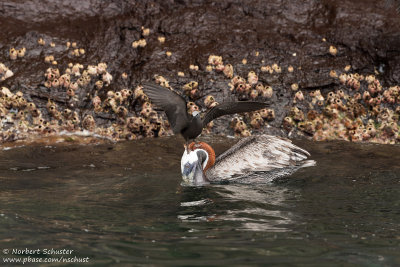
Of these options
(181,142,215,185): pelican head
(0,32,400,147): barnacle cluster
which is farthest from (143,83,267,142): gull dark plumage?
(0,32,400,147): barnacle cluster

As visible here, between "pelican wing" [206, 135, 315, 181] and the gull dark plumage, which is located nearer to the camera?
the gull dark plumage

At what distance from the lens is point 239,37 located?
1153 centimetres

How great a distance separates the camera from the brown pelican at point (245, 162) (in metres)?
6.82

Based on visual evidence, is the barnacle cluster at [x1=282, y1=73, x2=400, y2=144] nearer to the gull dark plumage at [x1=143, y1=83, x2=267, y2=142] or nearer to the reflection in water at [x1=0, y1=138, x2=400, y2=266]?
the reflection in water at [x1=0, y1=138, x2=400, y2=266]

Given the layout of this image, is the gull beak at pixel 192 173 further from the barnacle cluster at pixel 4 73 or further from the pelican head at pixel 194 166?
the barnacle cluster at pixel 4 73

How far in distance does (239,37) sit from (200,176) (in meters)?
5.67

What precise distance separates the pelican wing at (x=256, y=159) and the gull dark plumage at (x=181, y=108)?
0.66 m

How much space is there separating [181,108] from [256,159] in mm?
1411

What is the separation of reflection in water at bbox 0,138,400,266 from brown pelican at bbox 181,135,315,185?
20 centimetres

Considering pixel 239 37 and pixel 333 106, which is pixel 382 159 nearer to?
pixel 333 106

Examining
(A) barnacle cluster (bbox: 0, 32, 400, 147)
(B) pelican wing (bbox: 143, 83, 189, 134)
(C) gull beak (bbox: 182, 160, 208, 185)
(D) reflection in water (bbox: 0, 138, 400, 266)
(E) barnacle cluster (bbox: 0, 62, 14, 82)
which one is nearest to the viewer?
(D) reflection in water (bbox: 0, 138, 400, 266)

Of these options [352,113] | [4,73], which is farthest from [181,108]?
[4,73]

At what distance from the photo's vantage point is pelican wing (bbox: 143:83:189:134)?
→ 6371 millimetres

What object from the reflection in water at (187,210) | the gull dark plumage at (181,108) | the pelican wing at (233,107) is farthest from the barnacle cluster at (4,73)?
the pelican wing at (233,107)
